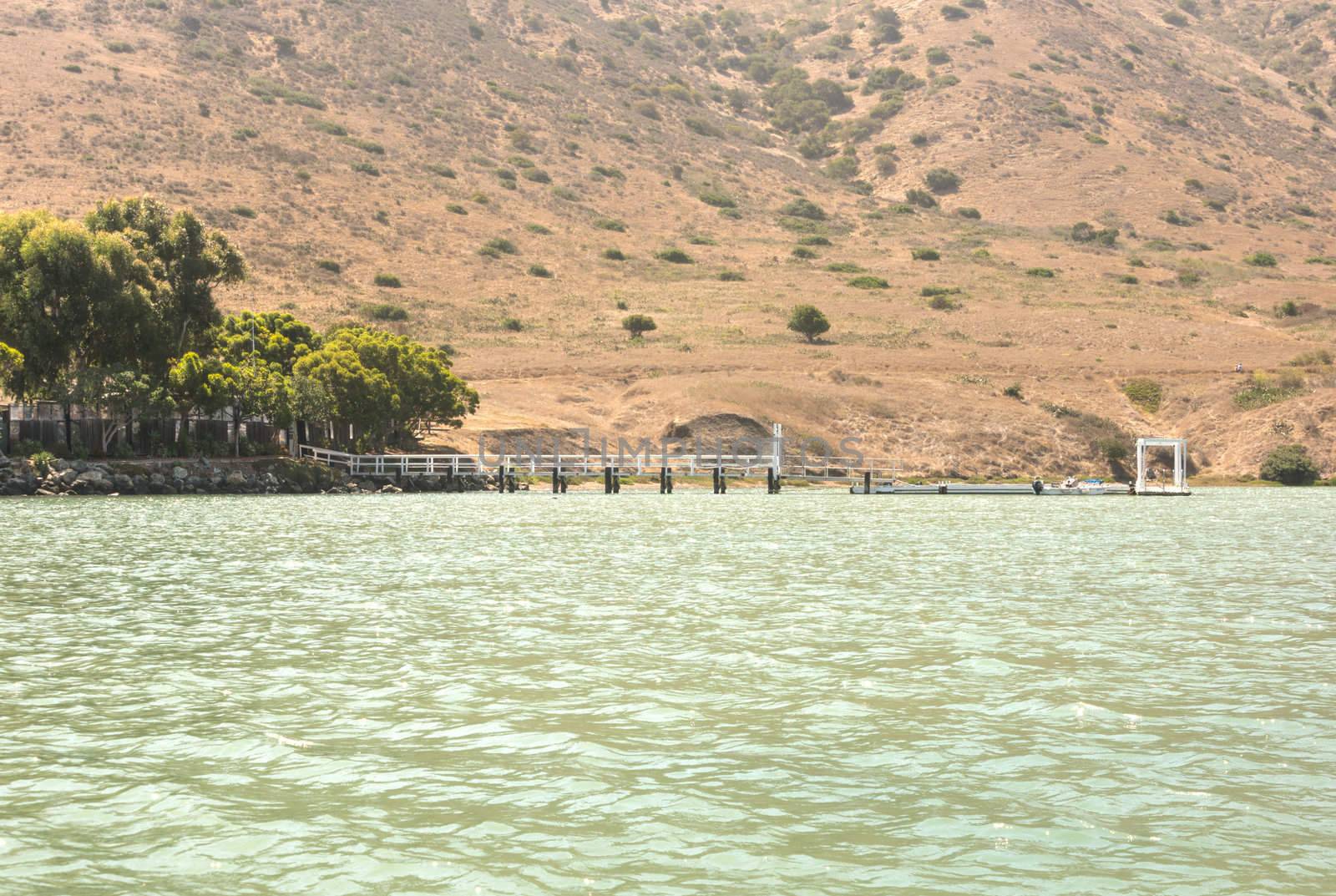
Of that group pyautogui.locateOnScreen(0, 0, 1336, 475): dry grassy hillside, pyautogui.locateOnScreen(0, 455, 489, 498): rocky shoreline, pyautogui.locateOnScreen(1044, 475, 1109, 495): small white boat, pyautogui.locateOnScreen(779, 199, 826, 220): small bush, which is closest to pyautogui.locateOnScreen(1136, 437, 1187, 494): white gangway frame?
pyautogui.locateOnScreen(1044, 475, 1109, 495): small white boat

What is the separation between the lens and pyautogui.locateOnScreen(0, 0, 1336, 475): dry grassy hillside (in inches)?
3593

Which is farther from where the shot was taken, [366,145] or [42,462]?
[366,145]

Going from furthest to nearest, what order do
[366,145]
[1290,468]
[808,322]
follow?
[366,145] < [808,322] < [1290,468]

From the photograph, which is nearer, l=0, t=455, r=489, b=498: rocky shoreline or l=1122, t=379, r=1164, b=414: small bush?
l=0, t=455, r=489, b=498: rocky shoreline

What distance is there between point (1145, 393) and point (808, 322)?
25.7 m

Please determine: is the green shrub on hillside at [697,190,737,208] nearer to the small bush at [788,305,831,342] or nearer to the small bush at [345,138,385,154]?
the small bush at [345,138,385,154]

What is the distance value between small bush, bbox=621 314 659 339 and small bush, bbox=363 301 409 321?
17507 millimetres

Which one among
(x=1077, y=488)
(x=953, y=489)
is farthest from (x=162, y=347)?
(x=1077, y=488)

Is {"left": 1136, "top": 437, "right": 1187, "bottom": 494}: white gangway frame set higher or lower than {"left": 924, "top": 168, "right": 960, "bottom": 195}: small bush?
lower

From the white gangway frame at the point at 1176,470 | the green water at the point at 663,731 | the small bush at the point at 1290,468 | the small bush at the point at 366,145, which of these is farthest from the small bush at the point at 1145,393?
the small bush at the point at 366,145

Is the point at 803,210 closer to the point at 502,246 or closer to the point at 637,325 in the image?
the point at 502,246

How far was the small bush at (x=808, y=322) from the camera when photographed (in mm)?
101750

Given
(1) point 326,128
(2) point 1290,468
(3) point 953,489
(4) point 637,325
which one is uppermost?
(1) point 326,128

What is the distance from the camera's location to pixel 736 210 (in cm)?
14725
